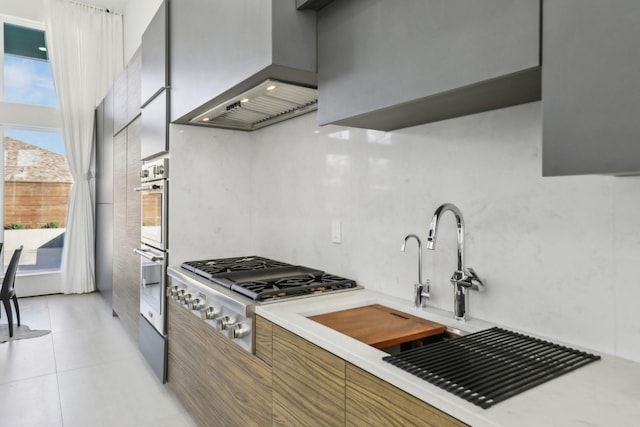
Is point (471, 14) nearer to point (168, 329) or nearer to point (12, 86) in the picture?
point (168, 329)

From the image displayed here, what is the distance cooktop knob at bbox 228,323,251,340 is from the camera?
166 centimetres

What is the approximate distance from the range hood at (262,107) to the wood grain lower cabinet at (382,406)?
1.22 m

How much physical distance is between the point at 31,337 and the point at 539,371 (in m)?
4.21

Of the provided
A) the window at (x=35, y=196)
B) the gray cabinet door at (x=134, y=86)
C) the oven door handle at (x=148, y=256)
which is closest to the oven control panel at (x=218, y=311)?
the oven door handle at (x=148, y=256)

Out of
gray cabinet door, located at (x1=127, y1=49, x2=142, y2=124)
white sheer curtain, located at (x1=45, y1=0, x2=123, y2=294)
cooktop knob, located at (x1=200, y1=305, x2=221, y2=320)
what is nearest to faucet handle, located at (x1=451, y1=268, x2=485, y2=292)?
cooktop knob, located at (x1=200, y1=305, x2=221, y2=320)

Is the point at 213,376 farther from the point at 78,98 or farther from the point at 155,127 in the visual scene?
the point at 78,98

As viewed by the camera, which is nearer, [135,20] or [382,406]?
[382,406]

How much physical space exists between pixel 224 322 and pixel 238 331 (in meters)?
0.11

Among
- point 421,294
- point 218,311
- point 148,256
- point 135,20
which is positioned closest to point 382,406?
point 421,294

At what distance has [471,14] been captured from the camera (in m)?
1.02

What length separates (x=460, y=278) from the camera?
1.40m

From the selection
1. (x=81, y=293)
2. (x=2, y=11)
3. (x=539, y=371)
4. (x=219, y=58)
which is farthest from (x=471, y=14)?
(x=2, y=11)

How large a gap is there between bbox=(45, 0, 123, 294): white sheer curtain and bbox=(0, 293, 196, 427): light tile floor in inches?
51.9

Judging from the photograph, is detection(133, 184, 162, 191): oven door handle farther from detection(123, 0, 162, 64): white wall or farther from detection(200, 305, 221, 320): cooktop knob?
detection(123, 0, 162, 64): white wall
